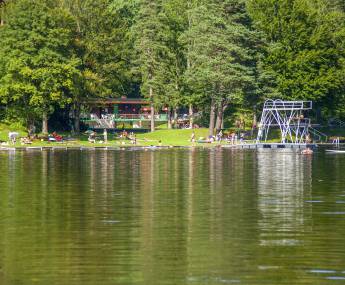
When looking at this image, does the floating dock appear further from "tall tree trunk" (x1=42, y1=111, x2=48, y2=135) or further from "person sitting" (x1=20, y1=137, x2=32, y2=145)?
"tall tree trunk" (x1=42, y1=111, x2=48, y2=135)

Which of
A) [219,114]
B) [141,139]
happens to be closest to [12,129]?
[141,139]

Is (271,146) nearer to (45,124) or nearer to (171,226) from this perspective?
(45,124)

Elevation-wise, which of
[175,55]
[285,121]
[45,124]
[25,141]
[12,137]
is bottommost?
[25,141]

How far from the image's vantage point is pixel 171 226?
40.1 m

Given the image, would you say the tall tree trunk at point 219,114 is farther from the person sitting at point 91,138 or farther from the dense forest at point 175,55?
the person sitting at point 91,138

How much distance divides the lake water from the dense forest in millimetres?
51961

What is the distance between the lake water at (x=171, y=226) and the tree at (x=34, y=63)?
4936cm

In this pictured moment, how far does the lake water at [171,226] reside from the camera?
3011 centimetres

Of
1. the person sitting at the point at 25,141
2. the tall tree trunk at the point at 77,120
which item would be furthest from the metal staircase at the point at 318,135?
the person sitting at the point at 25,141

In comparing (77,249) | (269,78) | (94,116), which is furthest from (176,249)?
(94,116)

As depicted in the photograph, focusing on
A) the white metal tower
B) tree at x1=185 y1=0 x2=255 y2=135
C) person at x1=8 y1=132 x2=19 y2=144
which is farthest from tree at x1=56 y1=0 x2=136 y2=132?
the white metal tower

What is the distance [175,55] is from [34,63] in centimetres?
2565

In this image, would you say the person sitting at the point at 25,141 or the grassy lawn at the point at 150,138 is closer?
the person sitting at the point at 25,141

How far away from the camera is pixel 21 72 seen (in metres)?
123
